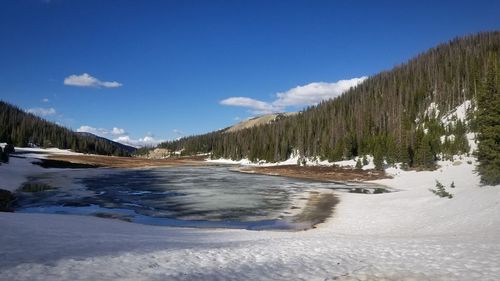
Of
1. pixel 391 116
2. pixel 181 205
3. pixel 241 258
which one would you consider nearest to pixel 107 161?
pixel 391 116

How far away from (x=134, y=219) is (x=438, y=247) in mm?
19152

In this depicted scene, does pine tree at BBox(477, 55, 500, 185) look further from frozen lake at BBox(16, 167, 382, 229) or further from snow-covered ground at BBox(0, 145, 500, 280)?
frozen lake at BBox(16, 167, 382, 229)

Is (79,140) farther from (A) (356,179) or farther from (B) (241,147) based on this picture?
(A) (356,179)

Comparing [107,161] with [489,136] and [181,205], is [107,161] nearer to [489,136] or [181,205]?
[181,205]

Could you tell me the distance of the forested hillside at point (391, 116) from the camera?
90.7 meters

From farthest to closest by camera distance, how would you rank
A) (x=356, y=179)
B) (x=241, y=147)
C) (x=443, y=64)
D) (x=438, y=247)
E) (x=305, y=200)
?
(x=241, y=147)
(x=443, y=64)
(x=356, y=179)
(x=305, y=200)
(x=438, y=247)

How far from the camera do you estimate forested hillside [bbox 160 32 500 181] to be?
90688 millimetres

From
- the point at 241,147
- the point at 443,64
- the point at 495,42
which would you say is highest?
the point at 495,42

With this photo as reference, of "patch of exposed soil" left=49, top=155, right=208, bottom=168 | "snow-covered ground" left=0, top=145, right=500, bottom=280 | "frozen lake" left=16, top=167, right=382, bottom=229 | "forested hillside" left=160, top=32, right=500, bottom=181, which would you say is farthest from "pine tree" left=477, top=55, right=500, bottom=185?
"patch of exposed soil" left=49, top=155, right=208, bottom=168

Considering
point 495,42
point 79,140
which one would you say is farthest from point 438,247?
point 79,140

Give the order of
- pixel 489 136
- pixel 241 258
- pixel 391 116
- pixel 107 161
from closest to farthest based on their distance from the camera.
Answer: pixel 241 258 < pixel 489 136 < pixel 107 161 < pixel 391 116

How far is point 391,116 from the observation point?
394 ft

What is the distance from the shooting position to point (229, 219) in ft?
90.1

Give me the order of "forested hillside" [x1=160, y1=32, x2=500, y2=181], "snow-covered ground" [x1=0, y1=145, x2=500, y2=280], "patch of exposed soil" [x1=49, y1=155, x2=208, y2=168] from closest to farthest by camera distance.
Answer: "snow-covered ground" [x1=0, y1=145, x2=500, y2=280]
"forested hillside" [x1=160, y1=32, x2=500, y2=181]
"patch of exposed soil" [x1=49, y1=155, x2=208, y2=168]
